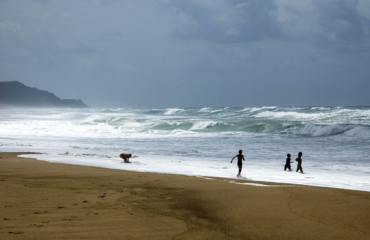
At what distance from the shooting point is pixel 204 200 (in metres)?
6.28

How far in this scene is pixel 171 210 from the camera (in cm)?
566

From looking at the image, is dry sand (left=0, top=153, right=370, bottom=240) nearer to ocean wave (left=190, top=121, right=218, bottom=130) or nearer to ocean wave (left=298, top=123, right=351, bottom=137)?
ocean wave (left=298, top=123, right=351, bottom=137)

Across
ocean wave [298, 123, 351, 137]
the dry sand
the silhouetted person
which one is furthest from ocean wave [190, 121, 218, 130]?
the dry sand

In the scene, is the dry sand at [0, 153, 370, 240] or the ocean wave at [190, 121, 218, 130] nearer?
the dry sand at [0, 153, 370, 240]

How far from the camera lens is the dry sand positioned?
451 centimetres

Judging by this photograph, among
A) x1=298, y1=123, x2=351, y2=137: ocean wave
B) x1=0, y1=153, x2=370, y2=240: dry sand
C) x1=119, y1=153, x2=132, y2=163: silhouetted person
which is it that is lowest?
x1=0, y1=153, x2=370, y2=240: dry sand

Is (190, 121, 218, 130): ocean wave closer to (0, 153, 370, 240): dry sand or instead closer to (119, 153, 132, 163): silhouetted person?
(119, 153, 132, 163): silhouetted person

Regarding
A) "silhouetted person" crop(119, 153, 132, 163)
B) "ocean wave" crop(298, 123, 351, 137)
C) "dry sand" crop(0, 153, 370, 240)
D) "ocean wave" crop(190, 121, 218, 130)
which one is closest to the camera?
"dry sand" crop(0, 153, 370, 240)

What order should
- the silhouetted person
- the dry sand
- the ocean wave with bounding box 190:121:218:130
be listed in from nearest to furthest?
the dry sand, the silhouetted person, the ocean wave with bounding box 190:121:218:130

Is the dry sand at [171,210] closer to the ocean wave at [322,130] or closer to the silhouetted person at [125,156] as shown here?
the silhouetted person at [125,156]

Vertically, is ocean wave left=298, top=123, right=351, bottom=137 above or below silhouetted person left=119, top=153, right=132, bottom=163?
above

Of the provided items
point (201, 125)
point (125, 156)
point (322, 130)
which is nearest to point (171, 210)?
point (125, 156)

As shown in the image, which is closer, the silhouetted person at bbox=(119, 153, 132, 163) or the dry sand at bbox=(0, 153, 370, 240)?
the dry sand at bbox=(0, 153, 370, 240)

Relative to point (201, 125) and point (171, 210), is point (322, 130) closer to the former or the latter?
point (201, 125)
